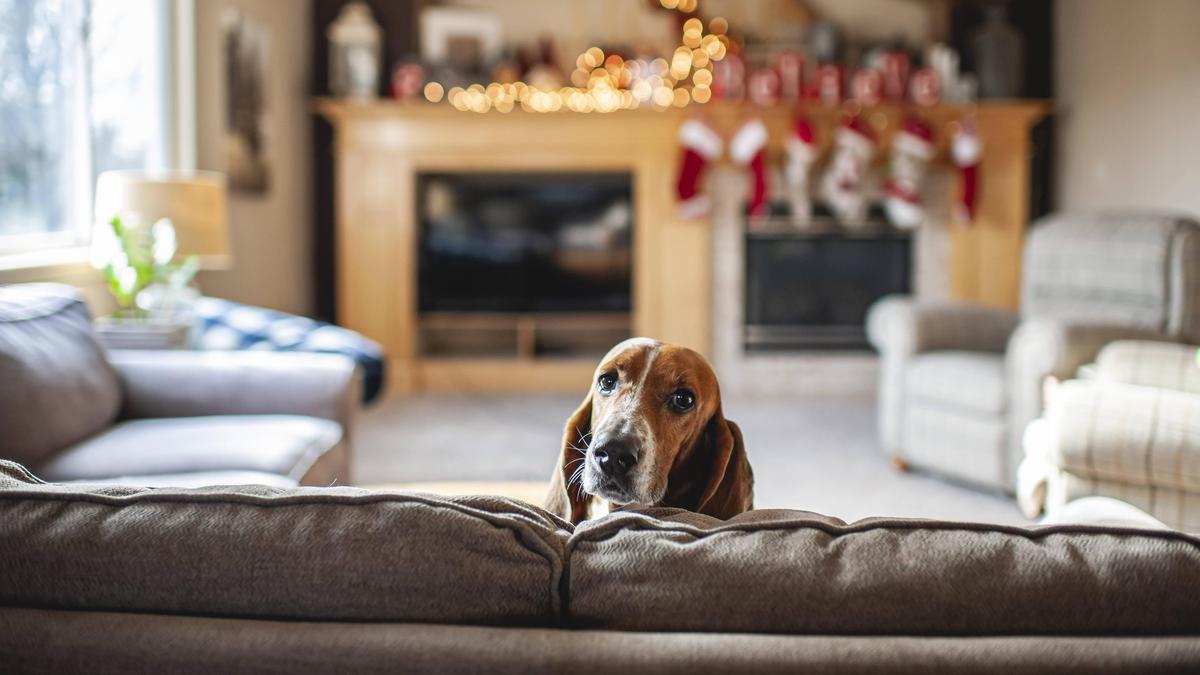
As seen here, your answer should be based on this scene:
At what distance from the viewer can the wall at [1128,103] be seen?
4.78 meters

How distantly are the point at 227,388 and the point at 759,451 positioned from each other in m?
2.31

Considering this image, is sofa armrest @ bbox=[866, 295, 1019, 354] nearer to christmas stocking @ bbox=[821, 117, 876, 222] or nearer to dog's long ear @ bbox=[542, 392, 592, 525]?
christmas stocking @ bbox=[821, 117, 876, 222]

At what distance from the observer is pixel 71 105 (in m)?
3.83

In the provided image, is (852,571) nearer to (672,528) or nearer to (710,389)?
(672,528)

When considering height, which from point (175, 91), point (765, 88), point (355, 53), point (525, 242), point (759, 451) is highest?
point (355, 53)

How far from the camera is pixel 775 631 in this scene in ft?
2.68

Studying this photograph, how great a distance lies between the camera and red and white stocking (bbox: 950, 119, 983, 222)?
575 cm

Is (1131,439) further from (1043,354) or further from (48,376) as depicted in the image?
(48,376)

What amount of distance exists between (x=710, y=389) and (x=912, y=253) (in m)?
5.04

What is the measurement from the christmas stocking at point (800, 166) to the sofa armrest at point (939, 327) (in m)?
1.57

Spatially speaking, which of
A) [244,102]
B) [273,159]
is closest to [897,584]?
[244,102]

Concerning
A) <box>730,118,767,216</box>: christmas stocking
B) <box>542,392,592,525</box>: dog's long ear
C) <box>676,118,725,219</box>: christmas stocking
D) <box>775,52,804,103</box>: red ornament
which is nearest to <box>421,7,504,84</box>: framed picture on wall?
<box>676,118,725,219</box>: christmas stocking

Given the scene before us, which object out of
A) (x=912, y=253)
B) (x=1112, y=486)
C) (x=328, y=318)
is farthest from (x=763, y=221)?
(x=1112, y=486)

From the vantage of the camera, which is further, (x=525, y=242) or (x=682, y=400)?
(x=525, y=242)
